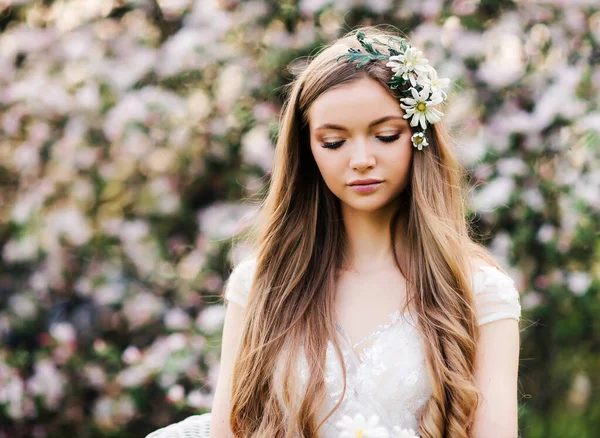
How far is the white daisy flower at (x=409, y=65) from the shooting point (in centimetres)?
218

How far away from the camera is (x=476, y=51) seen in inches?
152

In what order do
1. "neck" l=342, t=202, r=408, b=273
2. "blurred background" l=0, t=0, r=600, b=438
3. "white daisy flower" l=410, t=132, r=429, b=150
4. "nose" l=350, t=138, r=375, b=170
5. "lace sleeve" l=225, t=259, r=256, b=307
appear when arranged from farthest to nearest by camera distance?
1. "blurred background" l=0, t=0, r=600, b=438
2. "lace sleeve" l=225, t=259, r=256, b=307
3. "neck" l=342, t=202, r=408, b=273
4. "white daisy flower" l=410, t=132, r=429, b=150
5. "nose" l=350, t=138, r=375, b=170

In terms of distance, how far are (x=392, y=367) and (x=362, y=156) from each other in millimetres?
577

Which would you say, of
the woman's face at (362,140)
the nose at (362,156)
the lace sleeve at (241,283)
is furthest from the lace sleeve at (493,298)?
the lace sleeve at (241,283)

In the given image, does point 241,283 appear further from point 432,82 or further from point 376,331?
point 432,82

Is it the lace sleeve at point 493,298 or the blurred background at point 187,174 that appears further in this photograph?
the blurred background at point 187,174

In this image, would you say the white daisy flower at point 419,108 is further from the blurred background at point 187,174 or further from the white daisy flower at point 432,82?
the blurred background at point 187,174

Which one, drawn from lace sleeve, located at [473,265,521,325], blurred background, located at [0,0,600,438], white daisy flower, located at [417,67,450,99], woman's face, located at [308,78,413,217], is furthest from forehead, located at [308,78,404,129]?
blurred background, located at [0,0,600,438]

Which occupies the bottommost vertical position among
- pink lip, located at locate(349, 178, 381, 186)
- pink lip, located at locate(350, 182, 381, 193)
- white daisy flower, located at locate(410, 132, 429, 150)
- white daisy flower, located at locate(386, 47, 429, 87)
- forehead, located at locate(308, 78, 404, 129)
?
pink lip, located at locate(350, 182, 381, 193)

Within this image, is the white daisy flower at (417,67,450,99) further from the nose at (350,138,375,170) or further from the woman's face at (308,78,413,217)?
the nose at (350,138,375,170)

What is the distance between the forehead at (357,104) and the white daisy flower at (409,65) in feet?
0.25

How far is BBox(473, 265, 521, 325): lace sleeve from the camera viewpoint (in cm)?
226

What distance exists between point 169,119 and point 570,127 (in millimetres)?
1885

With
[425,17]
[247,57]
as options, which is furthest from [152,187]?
[425,17]
